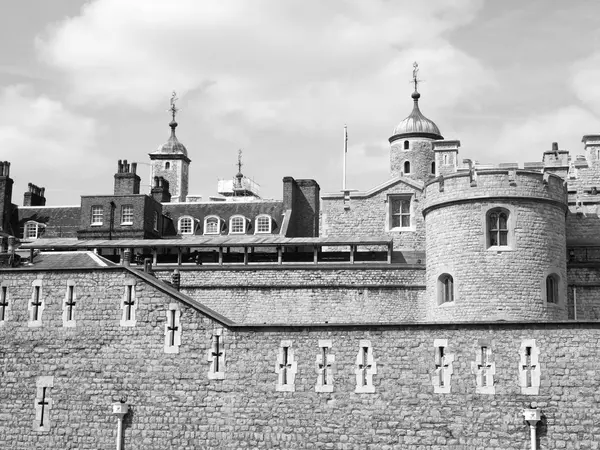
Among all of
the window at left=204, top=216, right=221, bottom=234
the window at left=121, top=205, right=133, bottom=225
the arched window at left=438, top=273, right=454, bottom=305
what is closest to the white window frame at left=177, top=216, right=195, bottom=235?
the window at left=204, top=216, right=221, bottom=234

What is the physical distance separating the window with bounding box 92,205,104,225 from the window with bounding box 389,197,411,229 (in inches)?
607

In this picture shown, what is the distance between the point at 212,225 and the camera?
54406 millimetres

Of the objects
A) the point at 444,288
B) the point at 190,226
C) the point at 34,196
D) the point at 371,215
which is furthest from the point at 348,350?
the point at 34,196

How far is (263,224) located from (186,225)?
4.71 metres

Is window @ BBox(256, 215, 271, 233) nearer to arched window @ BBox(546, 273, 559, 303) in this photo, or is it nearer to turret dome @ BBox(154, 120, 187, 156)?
arched window @ BBox(546, 273, 559, 303)

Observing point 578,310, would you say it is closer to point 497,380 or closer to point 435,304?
point 435,304

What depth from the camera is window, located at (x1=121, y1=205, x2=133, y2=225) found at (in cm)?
5050

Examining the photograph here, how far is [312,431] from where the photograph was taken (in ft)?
86.0

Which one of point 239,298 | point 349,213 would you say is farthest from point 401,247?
point 239,298

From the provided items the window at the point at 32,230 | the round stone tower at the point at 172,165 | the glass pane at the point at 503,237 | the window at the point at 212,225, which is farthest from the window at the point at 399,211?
the round stone tower at the point at 172,165

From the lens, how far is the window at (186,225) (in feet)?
179

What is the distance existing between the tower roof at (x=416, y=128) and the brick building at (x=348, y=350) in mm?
19826

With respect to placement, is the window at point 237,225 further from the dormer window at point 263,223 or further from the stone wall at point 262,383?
the stone wall at point 262,383

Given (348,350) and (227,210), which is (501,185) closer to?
(348,350)
